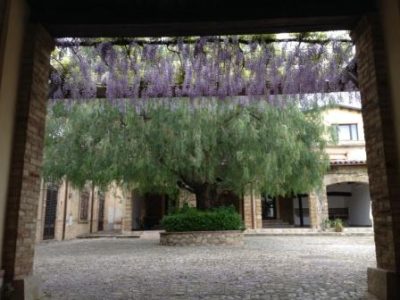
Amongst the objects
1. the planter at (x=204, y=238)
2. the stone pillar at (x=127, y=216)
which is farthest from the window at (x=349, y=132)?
the planter at (x=204, y=238)

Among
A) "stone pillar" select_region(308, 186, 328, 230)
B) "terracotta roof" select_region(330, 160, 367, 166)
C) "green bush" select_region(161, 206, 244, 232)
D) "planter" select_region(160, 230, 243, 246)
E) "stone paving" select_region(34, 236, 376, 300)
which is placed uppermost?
"terracotta roof" select_region(330, 160, 367, 166)

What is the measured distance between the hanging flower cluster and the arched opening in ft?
60.5

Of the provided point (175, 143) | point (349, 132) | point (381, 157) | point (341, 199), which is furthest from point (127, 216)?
point (381, 157)

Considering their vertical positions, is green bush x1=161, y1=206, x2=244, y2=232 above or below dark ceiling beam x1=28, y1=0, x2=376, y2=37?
below

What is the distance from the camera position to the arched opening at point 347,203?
2289cm

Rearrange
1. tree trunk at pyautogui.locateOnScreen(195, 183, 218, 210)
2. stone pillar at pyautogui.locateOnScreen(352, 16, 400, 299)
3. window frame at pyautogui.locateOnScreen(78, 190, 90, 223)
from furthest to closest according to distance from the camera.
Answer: window frame at pyautogui.locateOnScreen(78, 190, 90, 223)
tree trunk at pyautogui.locateOnScreen(195, 183, 218, 210)
stone pillar at pyautogui.locateOnScreen(352, 16, 400, 299)

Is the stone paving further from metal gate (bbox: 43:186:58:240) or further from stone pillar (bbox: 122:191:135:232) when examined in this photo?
stone pillar (bbox: 122:191:135:232)

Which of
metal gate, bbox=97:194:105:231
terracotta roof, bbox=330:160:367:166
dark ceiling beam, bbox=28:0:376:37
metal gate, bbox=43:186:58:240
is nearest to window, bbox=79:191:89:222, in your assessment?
metal gate, bbox=97:194:105:231

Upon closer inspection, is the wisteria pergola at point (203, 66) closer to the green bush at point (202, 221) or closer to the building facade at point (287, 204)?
the green bush at point (202, 221)

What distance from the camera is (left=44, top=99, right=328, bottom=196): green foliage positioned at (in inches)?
410

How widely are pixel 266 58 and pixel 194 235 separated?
844 centimetres

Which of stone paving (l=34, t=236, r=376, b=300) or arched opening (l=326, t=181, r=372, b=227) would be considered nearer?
stone paving (l=34, t=236, r=376, b=300)

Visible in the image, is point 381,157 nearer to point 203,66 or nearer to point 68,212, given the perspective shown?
point 203,66

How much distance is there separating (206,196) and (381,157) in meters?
9.95
